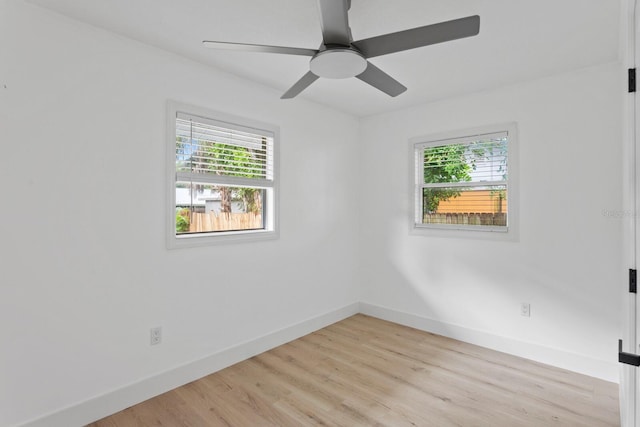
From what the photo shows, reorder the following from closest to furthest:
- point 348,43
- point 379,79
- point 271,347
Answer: point 348,43, point 379,79, point 271,347

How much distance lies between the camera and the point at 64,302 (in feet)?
6.77

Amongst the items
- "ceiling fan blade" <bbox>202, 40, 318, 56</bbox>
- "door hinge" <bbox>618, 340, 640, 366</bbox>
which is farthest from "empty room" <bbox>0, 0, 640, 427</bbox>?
"door hinge" <bbox>618, 340, 640, 366</bbox>

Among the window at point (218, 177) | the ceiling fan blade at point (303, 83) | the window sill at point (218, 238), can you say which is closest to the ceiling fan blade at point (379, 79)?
the ceiling fan blade at point (303, 83)

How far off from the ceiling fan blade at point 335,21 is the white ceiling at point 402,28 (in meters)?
0.37

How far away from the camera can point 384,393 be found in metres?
2.48

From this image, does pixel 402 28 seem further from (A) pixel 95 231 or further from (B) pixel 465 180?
(A) pixel 95 231

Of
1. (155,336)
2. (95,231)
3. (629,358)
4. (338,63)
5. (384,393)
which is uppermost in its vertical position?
(338,63)

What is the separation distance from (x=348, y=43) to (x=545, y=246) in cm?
247

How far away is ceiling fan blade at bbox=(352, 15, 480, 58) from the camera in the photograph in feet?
4.87

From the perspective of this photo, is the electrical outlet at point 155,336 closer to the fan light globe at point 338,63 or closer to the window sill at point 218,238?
the window sill at point 218,238

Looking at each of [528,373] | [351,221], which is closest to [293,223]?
[351,221]

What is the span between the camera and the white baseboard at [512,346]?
269cm

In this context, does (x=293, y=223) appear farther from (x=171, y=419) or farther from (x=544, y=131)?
(x=544, y=131)

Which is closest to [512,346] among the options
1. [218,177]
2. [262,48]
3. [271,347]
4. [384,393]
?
[384,393]
